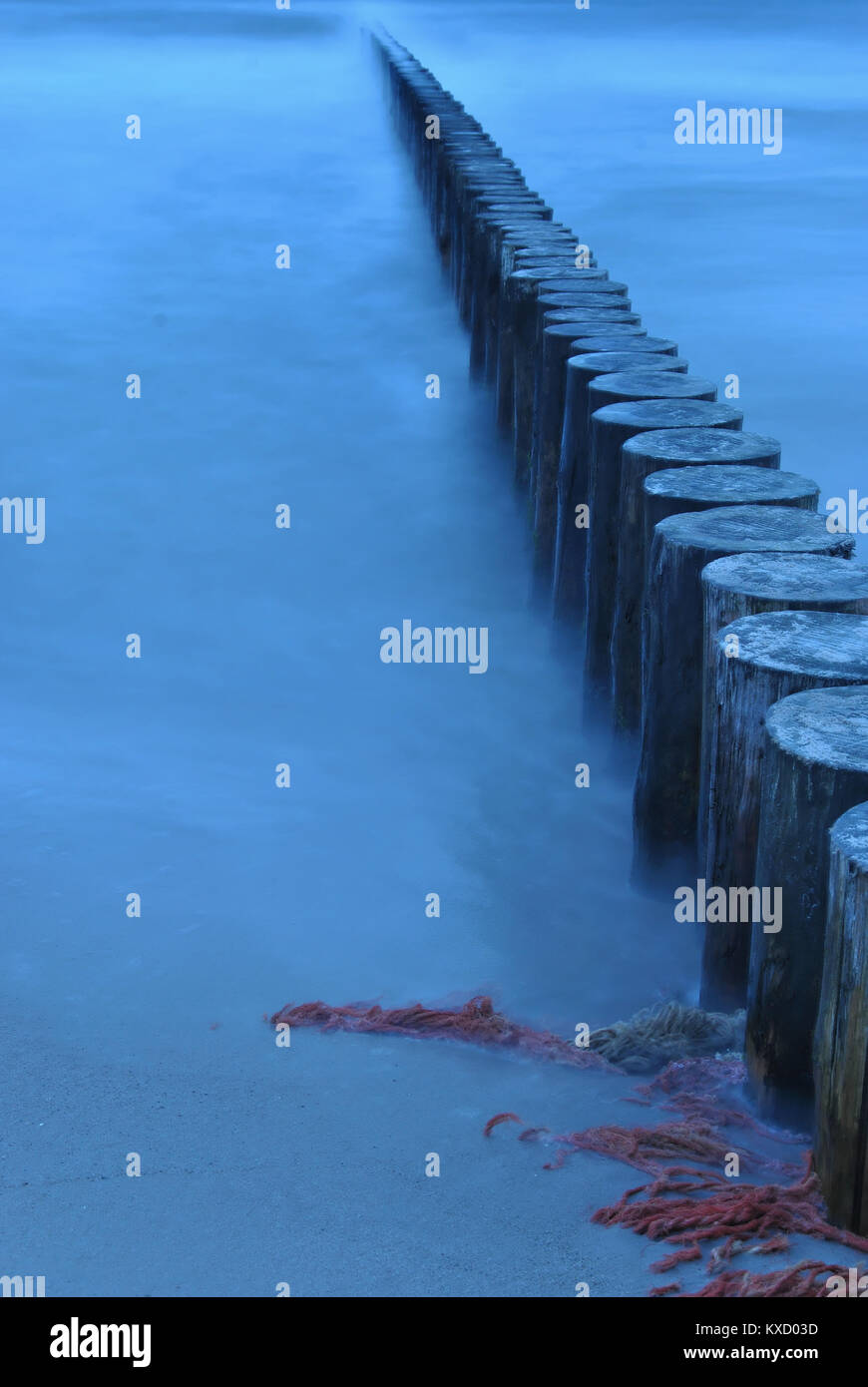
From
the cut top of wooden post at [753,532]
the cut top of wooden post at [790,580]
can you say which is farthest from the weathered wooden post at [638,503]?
the cut top of wooden post at [790,580]

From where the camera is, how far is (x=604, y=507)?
16.7ft

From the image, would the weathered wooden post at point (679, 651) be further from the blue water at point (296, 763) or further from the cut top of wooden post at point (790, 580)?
the blue water at point (296, 763)

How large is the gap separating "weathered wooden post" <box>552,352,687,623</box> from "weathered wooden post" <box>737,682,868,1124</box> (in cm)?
251

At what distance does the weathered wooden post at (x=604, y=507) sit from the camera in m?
5.06

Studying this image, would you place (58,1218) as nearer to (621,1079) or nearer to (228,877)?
(621,1079)

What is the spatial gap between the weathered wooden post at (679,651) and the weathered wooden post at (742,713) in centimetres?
34

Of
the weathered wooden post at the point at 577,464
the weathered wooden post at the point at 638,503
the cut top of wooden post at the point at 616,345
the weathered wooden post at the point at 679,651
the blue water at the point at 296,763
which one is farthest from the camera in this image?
the cut top of wooden post at the point at 616,345

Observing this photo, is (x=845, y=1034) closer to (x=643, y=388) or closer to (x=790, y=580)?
(x=790, y=580)

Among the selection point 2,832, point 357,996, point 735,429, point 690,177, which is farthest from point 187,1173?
point 690,177

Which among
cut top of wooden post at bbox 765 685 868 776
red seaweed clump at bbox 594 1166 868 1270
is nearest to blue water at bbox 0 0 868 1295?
red seaweed clump at bbox 594 1166 868 1270

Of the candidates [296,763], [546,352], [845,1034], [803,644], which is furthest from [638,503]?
[845,1034]
